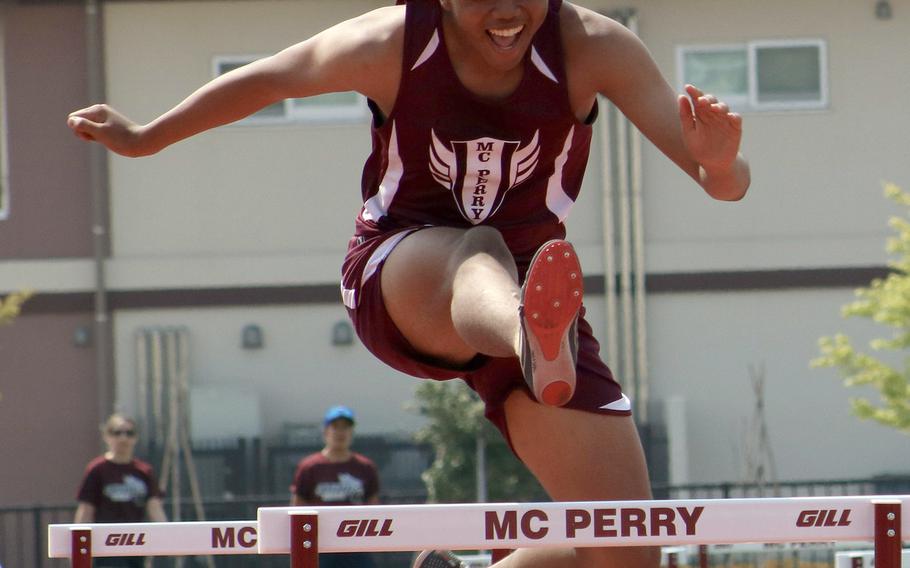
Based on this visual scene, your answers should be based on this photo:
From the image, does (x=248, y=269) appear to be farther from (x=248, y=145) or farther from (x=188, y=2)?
(x=188, y=2)

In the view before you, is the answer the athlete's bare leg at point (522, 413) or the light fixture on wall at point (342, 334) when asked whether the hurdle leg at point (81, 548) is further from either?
the light fixture on wall at point (342, 334)

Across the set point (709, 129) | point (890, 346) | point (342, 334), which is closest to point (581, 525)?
point (709, 129)

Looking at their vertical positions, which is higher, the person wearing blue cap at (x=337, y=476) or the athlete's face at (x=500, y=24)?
the athlete's face at (x=500, y=24)

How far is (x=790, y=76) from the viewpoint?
16.4 m

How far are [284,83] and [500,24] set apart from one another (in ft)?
2.16

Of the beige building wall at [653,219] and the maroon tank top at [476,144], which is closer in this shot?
the maroon tank top at [476,144]

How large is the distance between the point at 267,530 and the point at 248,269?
12.9 m

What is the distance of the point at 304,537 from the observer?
3.51 meters

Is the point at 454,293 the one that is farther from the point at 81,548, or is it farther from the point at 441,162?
the point at 81,548

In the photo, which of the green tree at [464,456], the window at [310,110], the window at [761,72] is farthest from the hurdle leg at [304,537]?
the window at [761,72]

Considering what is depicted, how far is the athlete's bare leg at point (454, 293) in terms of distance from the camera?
147 inches

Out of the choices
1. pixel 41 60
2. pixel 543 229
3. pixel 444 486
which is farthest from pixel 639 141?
pixel 543 229

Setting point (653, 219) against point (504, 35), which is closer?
point (504, 35)

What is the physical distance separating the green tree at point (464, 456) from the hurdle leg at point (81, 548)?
30.7 ft
